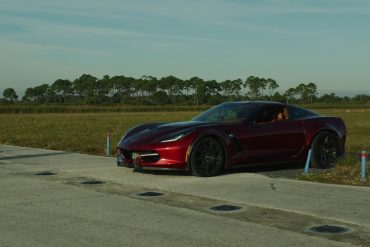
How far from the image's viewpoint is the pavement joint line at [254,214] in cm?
516

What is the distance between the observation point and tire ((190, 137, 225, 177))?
8.70 metres

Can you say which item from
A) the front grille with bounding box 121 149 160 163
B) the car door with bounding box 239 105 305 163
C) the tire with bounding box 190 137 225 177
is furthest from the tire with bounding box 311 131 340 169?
the front grille with bounding box 121 149 160 163

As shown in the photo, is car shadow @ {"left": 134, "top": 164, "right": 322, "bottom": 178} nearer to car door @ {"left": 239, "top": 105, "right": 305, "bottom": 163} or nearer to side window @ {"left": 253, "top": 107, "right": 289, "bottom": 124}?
car door @ {"left": 239, "top": 105, "right": 305, "bottom": 163}

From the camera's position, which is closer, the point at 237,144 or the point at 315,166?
the point at 237,144

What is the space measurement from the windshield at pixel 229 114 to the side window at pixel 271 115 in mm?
159

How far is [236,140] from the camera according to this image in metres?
8.97

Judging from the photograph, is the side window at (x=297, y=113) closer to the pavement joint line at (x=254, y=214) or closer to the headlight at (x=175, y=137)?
the headlight at (x=175, y=137)

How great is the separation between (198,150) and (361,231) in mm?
3811

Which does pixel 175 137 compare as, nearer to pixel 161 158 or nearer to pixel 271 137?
pixel 161 158

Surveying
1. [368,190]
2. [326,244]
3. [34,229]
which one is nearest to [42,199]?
[34,229]

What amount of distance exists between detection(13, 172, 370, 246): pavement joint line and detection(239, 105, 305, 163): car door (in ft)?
7.21

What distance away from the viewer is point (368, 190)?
7562mm

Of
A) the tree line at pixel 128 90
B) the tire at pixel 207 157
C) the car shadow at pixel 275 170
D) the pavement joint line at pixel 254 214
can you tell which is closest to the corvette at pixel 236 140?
the tire at pixel 207 157

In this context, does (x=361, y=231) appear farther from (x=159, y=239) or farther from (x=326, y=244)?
(x=159, y=239)
